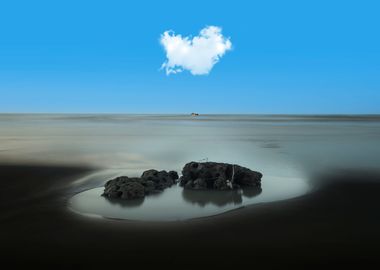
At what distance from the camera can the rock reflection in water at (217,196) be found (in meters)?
8.59

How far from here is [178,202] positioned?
28.2 feet

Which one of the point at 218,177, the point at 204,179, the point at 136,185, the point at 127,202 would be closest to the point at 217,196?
the point at 218,177

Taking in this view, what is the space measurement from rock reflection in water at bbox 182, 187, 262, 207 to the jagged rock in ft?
1.01

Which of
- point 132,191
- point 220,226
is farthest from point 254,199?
point 132,191

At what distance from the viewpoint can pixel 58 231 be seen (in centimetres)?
639

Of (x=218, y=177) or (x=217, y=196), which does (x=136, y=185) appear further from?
(x=218, y=177)

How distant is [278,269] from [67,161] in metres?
12.8

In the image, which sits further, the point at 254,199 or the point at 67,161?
the point at 67,161

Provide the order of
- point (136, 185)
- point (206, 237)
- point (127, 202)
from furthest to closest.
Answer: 1. point (136, 185)
2. point (127, 202)
3. point (206, 237)

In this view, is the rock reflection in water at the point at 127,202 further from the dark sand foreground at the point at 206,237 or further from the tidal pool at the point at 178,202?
the dark sand foreground at the point at 206,237

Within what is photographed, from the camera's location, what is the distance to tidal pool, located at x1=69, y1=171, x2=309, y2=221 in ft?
24.8

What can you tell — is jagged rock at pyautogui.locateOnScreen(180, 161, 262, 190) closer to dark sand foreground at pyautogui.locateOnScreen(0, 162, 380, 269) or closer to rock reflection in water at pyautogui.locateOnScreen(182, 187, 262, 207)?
rock reflection in water at pyautogui.locateOnScreen(182, 187, 262, 207)

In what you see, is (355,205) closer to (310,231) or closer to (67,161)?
(310,231)

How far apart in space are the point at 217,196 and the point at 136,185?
→ 2.27 meters
